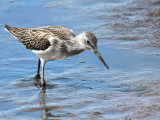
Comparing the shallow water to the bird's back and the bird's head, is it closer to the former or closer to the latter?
the bird's back

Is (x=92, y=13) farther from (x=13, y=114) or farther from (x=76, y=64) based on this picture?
(x=13, y=114)

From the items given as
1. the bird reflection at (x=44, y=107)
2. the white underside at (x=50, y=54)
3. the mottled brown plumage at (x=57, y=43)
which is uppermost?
the mottled brown plumage at (x=57, y=43)

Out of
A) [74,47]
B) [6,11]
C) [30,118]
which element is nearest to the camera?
[30,118]

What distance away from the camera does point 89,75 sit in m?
9.05

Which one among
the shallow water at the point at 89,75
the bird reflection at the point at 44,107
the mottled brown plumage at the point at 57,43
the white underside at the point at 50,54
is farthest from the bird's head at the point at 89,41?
the bird reflection at the point at 44,107

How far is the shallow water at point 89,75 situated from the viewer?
7.33m

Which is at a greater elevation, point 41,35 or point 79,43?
point 41,35

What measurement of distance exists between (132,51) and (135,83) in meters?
1.83

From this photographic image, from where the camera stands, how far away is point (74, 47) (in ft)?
26.5

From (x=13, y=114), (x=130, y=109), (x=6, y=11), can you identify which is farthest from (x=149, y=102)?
(x=6, y=11)

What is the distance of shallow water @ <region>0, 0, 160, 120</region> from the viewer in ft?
24.0

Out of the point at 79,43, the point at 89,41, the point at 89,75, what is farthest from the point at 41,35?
the point at 89,75

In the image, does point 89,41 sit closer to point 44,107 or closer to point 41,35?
point 41,35

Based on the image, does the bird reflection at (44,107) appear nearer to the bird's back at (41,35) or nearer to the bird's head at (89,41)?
the bird's back at (41,35)
